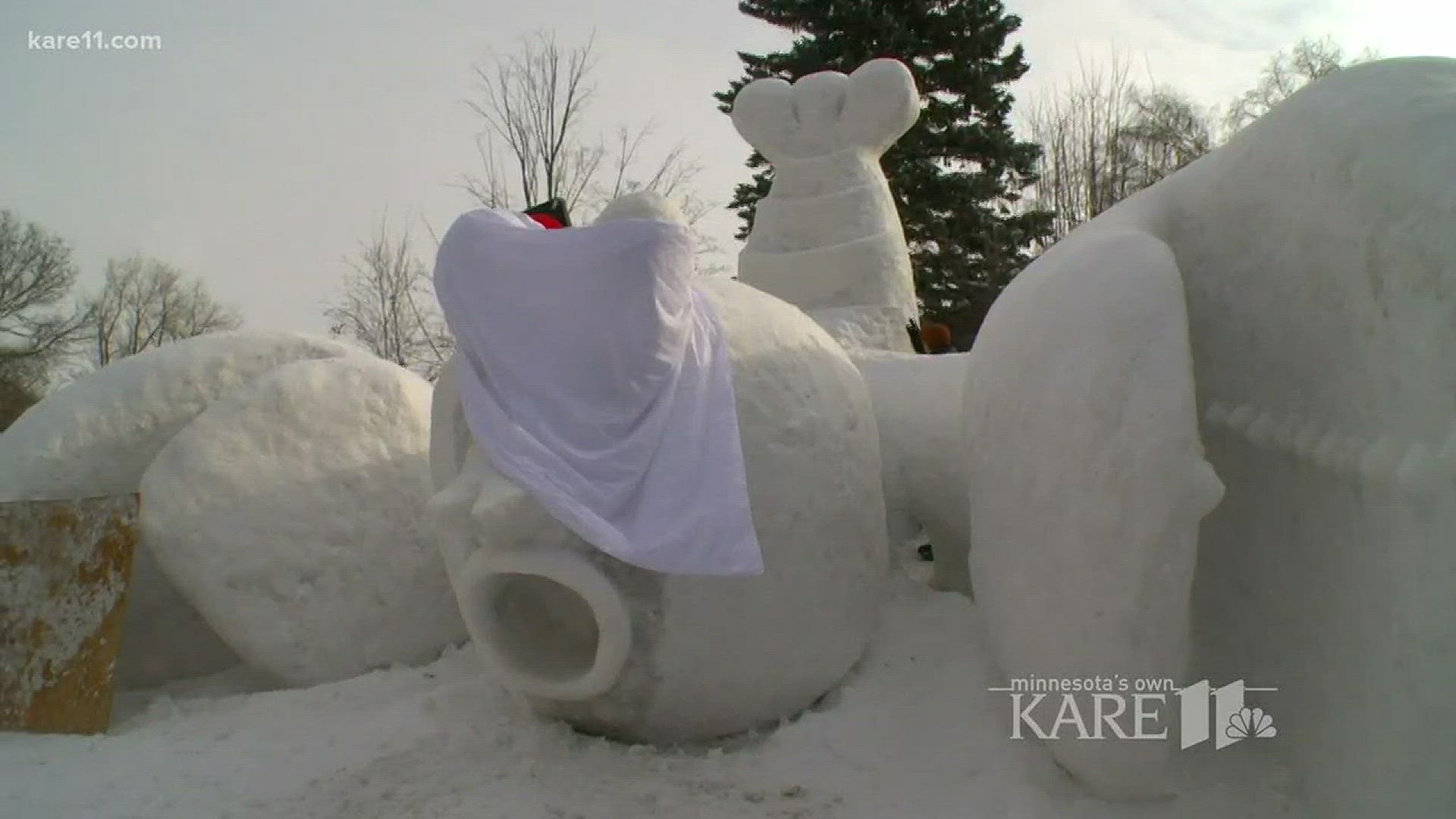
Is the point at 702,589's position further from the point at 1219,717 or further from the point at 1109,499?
the point at 1219,717

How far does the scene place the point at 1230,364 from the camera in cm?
261

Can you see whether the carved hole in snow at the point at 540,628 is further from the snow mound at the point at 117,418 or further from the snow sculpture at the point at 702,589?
the snow mound at the point at 117,418

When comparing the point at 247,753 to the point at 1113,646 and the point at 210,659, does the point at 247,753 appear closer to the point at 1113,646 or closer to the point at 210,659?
the point at 210,659

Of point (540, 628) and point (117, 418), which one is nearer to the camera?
point (540, 628)

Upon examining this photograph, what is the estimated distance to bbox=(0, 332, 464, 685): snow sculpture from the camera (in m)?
3.65

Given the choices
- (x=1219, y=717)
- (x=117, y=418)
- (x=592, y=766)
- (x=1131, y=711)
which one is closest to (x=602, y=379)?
(x=592, y=766)

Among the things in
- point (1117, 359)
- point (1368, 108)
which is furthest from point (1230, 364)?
point (1368, 108)

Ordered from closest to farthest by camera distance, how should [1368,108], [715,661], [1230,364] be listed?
[1368,108] → [1230,364] → [715,661]

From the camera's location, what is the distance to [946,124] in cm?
1318

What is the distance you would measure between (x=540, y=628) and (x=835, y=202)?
281 cm

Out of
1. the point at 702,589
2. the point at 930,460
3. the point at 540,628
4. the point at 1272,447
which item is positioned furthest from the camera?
the point at 930,460

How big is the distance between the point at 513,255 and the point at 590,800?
1481 millimetres

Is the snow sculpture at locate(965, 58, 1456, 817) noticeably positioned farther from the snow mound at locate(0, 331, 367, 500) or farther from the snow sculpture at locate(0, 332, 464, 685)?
the snow mound at locate(0, 331, 367, 500)

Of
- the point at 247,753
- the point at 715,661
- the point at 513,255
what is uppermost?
the point at 513,255
